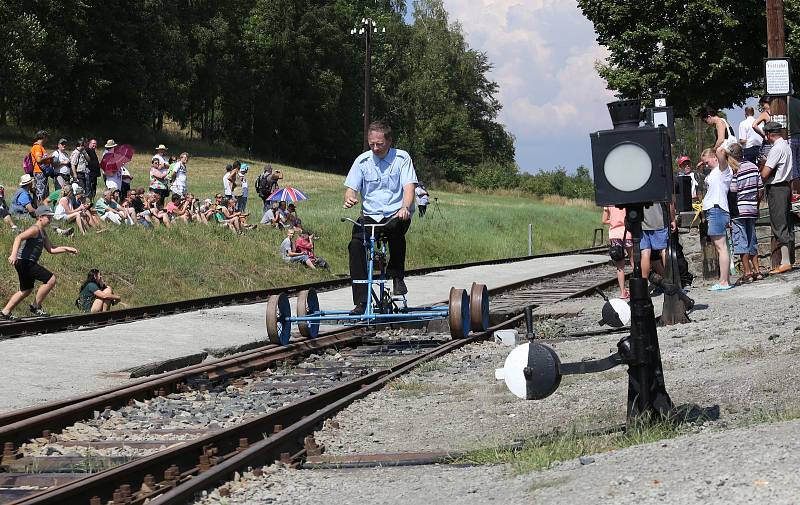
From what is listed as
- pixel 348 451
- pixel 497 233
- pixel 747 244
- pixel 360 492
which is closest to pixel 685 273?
pixel 747 244

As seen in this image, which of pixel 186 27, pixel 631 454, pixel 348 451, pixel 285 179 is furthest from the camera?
pixel 186 27

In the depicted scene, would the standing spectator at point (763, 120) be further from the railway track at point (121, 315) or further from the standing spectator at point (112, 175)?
the standing spectator at point (112, 175)

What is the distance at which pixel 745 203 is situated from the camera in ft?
49.7

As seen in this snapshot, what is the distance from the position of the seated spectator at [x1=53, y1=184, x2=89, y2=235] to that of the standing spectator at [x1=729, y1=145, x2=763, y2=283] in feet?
39.5

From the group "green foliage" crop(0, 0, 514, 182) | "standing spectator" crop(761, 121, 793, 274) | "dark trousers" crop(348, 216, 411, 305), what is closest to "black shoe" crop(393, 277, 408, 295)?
"dark trousers" crop(348, 216, 411, 305)

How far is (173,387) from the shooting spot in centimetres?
917

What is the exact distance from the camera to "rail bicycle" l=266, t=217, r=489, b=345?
436 inches

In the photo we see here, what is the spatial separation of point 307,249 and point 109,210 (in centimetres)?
504

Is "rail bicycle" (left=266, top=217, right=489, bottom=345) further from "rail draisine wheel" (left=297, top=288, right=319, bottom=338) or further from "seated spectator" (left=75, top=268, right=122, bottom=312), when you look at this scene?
"seated spectator" (left=75, top=268, right=122, bottom=312)

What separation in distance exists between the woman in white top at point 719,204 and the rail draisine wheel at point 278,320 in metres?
6.02

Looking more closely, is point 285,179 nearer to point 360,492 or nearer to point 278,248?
point 278,248

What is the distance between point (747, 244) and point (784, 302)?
347 centimetres

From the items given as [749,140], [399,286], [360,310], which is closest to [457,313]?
[399,286]

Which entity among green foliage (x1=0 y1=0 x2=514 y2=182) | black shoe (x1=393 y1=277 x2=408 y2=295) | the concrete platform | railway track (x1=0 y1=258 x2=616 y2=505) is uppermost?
green foliage (x1=0 y1=0 x2=514 y2=182)
